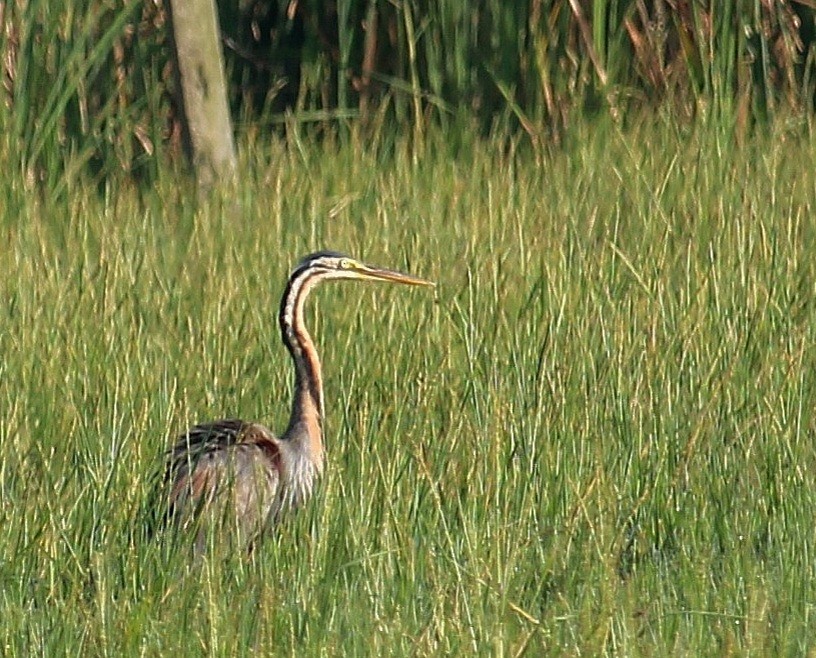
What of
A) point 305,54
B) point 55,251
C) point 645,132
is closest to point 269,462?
point 55,251

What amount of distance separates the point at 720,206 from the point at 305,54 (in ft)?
9.58

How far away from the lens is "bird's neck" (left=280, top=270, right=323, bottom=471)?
4.16 m

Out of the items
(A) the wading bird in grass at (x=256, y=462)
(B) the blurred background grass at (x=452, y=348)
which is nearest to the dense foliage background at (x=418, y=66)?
(B) the blurred background grass at (x=452, y=348)

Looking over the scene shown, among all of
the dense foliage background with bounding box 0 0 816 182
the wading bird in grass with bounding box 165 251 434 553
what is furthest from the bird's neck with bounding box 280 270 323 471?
the dense foliage background with bounding box 0 0 816 182

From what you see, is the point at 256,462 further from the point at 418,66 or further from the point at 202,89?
the point at 418,66

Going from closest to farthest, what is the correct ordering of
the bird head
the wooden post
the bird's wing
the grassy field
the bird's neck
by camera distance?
the grassy field, the bird's wing, the bird's neck, the bird head, the wooden post

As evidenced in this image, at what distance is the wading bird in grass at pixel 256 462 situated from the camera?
370 centimetres

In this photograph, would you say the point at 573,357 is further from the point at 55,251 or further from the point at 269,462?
the point at 55,251

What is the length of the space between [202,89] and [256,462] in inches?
120

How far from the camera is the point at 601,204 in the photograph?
19.4ft

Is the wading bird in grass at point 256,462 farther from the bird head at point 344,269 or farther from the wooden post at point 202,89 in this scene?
the wooden post at point 202,89

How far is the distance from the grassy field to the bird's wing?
75mm

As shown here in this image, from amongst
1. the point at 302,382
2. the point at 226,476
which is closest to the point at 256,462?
the point at 226,476

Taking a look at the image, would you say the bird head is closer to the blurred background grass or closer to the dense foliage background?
the blurred background grass
